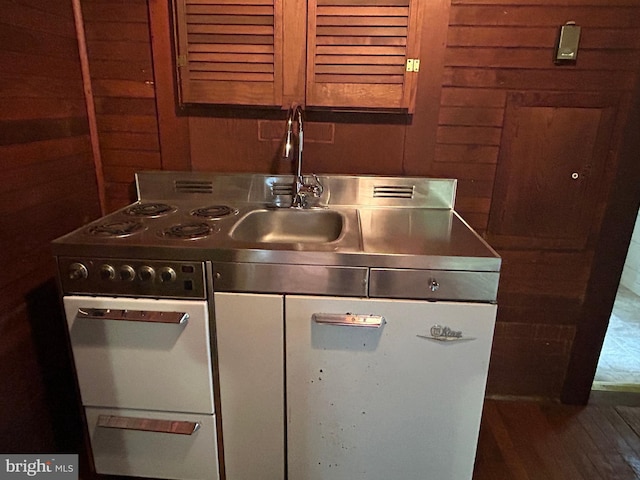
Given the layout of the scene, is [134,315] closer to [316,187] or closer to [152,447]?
[152,447]

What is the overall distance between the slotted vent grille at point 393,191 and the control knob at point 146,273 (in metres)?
0.87

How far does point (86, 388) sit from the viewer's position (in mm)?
1320

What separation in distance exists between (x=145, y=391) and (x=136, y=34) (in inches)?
51.0

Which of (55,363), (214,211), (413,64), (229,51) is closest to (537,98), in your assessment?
(413,64)

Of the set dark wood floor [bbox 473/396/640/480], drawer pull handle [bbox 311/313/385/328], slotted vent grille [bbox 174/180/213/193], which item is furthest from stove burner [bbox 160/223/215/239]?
dark wood floor [bbox 473/396/640/480]

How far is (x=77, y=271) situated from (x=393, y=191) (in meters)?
1.12

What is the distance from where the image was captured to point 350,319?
1185 mm

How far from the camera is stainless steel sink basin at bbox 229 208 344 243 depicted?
1.60 meters

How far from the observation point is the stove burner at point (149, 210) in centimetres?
153

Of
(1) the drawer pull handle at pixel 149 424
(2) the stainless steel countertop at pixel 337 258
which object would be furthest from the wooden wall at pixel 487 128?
(1) the drawer pull handle at pixel 149 424

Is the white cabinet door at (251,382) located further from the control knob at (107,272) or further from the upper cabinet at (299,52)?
the upper cabinet at (299,52)

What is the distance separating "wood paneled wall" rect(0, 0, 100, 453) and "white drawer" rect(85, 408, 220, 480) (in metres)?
0.22

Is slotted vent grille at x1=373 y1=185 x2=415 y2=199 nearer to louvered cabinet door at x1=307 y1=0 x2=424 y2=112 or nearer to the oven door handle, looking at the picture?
louvered cabinet door at x1=307 y1=0 x2=424 y2=112

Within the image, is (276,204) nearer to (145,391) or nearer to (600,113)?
(145,391)
